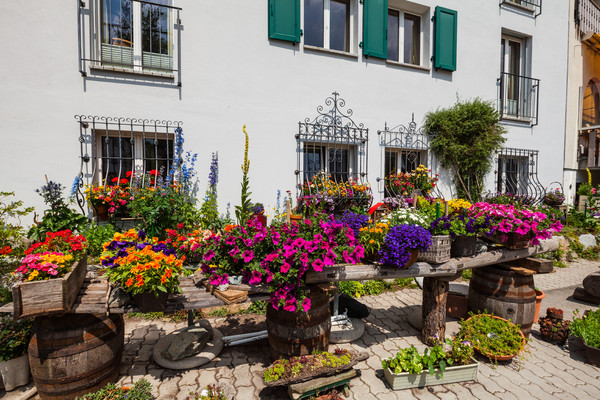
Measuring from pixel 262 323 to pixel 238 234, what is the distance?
70.1 inches

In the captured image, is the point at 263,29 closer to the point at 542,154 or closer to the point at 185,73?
the point at 185,73

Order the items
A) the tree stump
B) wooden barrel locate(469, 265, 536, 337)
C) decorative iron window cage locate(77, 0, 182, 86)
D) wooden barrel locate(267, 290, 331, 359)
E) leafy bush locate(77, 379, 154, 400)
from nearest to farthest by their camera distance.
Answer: leafy bush locate(77, 379, 154, 400) → wooden barrel locate(267, 290, 331, 359) → the tree stump → wooden barrel locate(469, 265, 536, 337) → decorative iron window cage locate(77, 0, 182, 86)

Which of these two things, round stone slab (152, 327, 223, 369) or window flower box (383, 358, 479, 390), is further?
round stone slab (152, 327, 223, 369)

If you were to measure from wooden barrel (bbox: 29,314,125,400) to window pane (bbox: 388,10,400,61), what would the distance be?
7.18 metres

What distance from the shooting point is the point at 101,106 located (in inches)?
178

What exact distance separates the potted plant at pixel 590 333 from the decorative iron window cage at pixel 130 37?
6.27 meters

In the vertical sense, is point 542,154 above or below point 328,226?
above

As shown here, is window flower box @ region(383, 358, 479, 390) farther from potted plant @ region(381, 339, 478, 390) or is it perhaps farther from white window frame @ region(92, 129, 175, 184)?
white window frame @ region(92, 129, 175, 184)

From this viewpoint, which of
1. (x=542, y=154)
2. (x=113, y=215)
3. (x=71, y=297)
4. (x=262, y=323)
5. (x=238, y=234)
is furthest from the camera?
(x=542, y=154)

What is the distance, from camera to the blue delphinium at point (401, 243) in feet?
8.57

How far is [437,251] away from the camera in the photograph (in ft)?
9.42

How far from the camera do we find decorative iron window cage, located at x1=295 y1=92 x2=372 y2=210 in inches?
224

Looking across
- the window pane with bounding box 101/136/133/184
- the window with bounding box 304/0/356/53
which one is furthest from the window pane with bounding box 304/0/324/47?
the window pane with bounding box 101/136/133/184

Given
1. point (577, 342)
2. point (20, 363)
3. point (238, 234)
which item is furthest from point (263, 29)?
point (577, 342)
